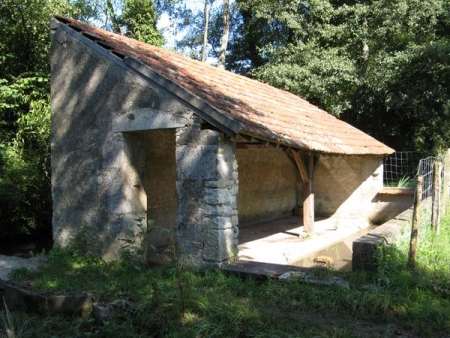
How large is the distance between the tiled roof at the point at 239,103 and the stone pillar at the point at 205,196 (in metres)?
0.43

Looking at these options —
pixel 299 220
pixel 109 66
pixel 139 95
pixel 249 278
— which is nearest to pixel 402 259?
pixel 249 278

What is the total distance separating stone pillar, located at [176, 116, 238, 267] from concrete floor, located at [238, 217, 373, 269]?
0.69 m

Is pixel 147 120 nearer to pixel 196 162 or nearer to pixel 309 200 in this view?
pixel 196 162

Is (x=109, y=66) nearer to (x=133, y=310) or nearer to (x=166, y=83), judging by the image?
(x=166, y=83)

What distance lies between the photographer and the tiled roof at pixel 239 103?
565 cm

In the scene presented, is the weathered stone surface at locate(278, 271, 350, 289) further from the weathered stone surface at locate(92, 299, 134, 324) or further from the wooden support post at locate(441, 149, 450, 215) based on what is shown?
the wooden support post at locate(441, 149, 450, 215)

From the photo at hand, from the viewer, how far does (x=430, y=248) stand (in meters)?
5.61

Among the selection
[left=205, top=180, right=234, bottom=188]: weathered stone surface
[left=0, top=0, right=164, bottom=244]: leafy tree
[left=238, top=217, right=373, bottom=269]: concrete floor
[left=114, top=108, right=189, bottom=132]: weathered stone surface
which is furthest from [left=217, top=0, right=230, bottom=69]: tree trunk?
[left=205, top=180, right=234, bottom=188]: weathered stone surface

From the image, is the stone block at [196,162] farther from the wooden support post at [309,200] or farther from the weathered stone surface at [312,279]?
the wooden support post at [309,200]

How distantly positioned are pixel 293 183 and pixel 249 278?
7.54 metres

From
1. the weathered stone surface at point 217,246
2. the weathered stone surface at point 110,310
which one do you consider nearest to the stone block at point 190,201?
the weathered stone surface at point 217,246

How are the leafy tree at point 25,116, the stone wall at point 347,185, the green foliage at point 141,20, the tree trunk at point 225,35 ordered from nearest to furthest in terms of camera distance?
the leafy tree at point 25,116, the stone wall at point 347,185, the green foliage at point 141,20, the tree trunk at point 225,35

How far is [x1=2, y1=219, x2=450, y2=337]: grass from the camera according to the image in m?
3.52

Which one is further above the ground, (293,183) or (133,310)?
(293,183)
